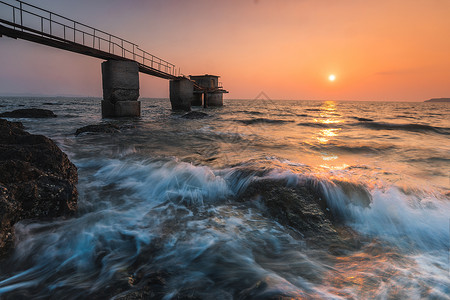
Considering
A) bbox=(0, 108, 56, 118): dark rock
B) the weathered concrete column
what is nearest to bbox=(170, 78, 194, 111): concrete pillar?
the weathered concrete column

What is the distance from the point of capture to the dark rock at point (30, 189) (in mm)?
2508

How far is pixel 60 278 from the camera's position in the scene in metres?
2.28

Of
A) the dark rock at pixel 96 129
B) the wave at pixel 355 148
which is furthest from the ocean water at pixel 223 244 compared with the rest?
the dark rock at pixel 96 129

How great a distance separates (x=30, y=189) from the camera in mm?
2867

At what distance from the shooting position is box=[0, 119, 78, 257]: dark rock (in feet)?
8.23

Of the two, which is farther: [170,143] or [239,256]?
[170,143]

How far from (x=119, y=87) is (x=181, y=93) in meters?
11.8

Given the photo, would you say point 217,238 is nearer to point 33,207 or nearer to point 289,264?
point 289,264

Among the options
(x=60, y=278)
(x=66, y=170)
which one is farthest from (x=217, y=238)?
(x=66, y=170)

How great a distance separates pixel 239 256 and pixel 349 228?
171 centimetres

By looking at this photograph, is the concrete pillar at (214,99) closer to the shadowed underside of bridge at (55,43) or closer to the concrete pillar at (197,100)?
the concrete pillar at (197,100)

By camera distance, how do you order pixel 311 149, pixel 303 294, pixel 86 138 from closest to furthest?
pixel 303 294, pixel 311 149, pixel 86 138

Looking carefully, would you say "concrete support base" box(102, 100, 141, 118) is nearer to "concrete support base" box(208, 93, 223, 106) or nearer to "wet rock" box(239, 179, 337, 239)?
"wet rock" box(239, 179, 337, 239)

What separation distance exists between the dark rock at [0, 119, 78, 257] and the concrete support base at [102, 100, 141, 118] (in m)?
15.3
